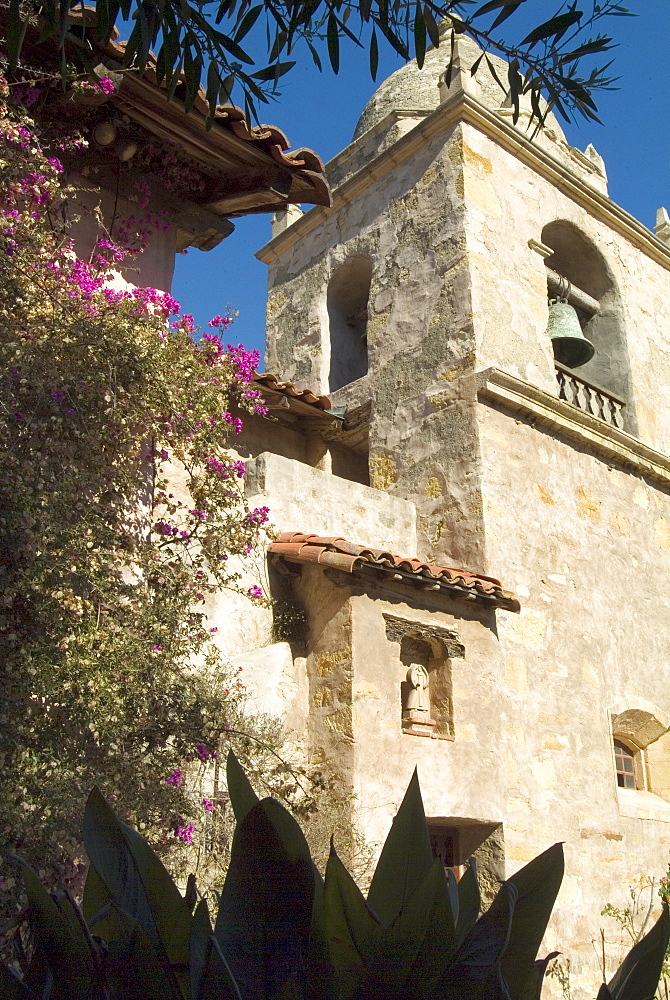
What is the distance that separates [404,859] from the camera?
2104 mm

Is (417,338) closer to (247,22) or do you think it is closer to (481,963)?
(247,22)

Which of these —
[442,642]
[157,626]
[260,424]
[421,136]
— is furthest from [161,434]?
[421,136]

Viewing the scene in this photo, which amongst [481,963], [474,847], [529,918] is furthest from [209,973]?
[474,847]

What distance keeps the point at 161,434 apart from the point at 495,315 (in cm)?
480

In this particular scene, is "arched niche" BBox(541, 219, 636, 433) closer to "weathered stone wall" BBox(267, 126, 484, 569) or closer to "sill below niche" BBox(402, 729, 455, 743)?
"weathered stone wall" BBox(267, 126, 484, 569)

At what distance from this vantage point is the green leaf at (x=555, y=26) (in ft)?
10.4

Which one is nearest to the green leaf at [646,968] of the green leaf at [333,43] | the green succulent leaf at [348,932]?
the green succulent leaf at [348,932]

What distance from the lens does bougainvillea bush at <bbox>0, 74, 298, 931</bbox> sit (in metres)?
4.36

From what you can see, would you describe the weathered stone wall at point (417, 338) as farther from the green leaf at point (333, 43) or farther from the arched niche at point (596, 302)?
the green leaf at point (333, 43)

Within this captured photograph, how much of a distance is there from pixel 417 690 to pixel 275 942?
5.14 m

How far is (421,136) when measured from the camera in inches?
399

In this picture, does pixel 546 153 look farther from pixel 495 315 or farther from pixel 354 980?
pixel 354 980

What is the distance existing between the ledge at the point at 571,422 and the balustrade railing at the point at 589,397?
0.83ft

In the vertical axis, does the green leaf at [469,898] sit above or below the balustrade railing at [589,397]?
below
